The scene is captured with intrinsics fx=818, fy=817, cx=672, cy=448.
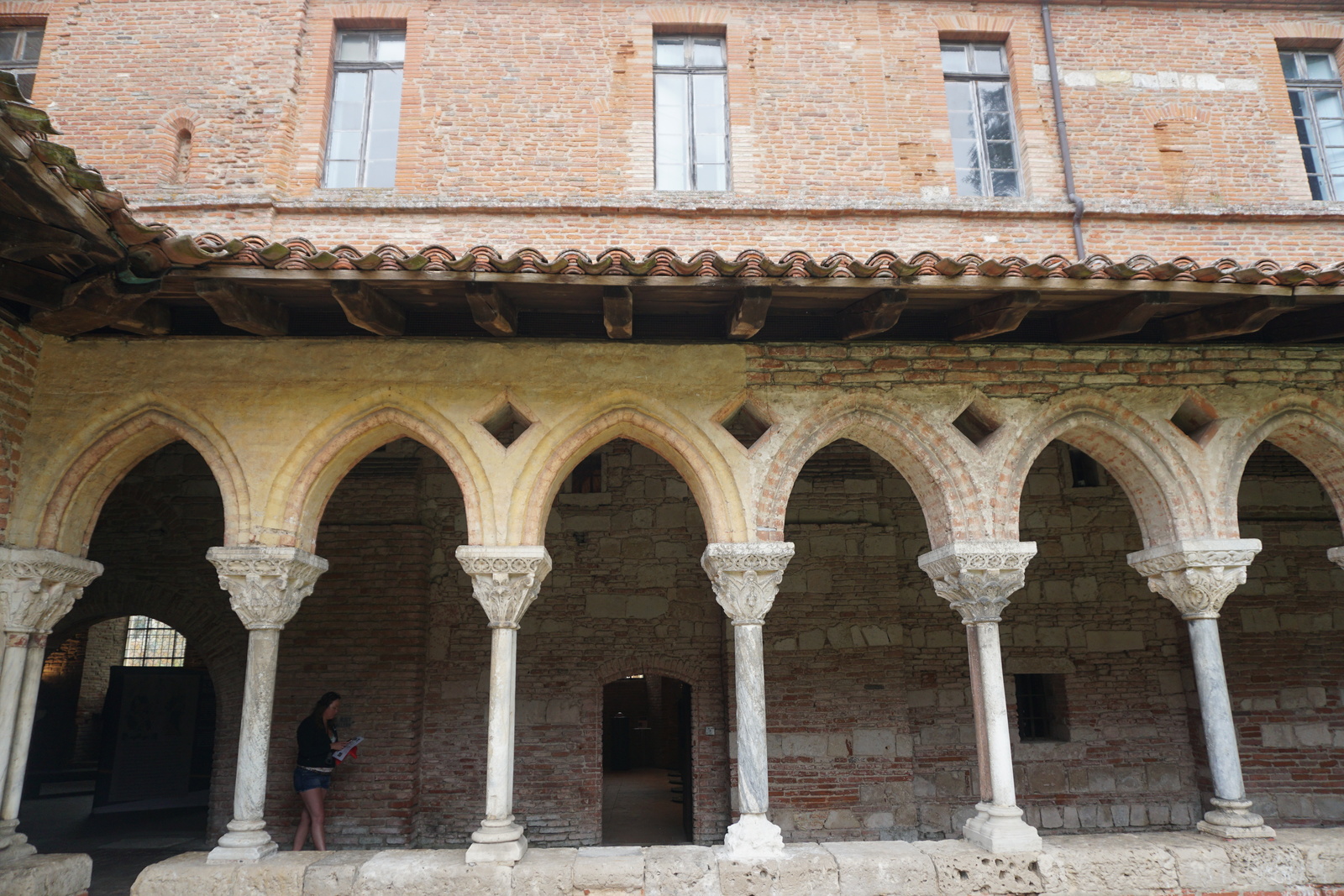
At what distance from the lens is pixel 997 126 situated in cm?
812

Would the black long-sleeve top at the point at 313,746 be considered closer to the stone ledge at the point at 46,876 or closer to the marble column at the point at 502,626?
the stone ledge at the point at 46,876

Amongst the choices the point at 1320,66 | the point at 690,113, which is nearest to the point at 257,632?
the point at 690,113

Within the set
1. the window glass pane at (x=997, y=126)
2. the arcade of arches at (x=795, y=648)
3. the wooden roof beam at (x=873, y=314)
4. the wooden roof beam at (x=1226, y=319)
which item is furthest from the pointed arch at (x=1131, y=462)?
the window glass pane at (x=997, y=126)

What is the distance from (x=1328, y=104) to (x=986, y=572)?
6850 mm

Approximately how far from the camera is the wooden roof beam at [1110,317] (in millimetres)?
5137

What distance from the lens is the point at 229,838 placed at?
201 inches

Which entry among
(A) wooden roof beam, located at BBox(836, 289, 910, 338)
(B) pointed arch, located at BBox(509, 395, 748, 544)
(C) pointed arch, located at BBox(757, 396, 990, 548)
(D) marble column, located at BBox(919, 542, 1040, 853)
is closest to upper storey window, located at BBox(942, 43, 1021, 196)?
(A) wooden roof beam, located at BBox(836, 289, 910, 338)

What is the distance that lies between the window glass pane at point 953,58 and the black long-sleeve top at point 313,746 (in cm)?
866

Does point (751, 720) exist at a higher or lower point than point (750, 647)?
lower

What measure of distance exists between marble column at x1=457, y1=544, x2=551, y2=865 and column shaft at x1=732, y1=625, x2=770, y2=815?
4.80 feet

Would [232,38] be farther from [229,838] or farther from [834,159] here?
[229,838]

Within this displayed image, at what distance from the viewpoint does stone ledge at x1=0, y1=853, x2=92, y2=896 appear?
4734 millimetres

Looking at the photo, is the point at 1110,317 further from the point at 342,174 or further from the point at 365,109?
the point at 365,109

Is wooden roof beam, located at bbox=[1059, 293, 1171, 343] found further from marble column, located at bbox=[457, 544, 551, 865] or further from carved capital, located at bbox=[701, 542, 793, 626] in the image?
marble column, located at bbox=[457, 544, 551, 865]
